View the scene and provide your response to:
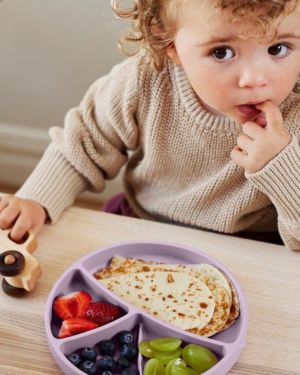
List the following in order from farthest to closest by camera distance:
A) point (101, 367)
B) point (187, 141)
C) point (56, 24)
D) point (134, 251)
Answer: point (56, 24) → point (187, 141) → point (134, 251) → point (101, 367)

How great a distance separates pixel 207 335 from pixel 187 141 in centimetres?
34

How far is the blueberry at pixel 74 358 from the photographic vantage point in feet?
2.32

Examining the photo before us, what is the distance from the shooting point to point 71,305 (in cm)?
78

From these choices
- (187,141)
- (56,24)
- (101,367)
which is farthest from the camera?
(56,24)

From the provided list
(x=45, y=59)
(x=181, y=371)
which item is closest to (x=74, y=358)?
(x=181, y=371)

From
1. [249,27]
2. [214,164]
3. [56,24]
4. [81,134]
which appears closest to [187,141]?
[214,164]

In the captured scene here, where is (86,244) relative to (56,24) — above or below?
below

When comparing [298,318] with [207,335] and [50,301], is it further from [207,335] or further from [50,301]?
[50,301]

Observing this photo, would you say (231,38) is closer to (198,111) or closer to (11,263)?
(198,111)

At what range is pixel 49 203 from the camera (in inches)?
37.5

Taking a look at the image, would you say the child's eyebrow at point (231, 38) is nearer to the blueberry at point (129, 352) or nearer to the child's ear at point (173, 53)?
the child's ear at point (173, 53)

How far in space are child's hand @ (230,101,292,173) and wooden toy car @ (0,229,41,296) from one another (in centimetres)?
32

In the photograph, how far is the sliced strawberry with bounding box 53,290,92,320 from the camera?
0.77 m

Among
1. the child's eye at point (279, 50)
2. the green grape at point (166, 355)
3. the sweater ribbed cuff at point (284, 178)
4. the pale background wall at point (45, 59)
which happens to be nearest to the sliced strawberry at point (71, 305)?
the green grape at point (166, 355)
